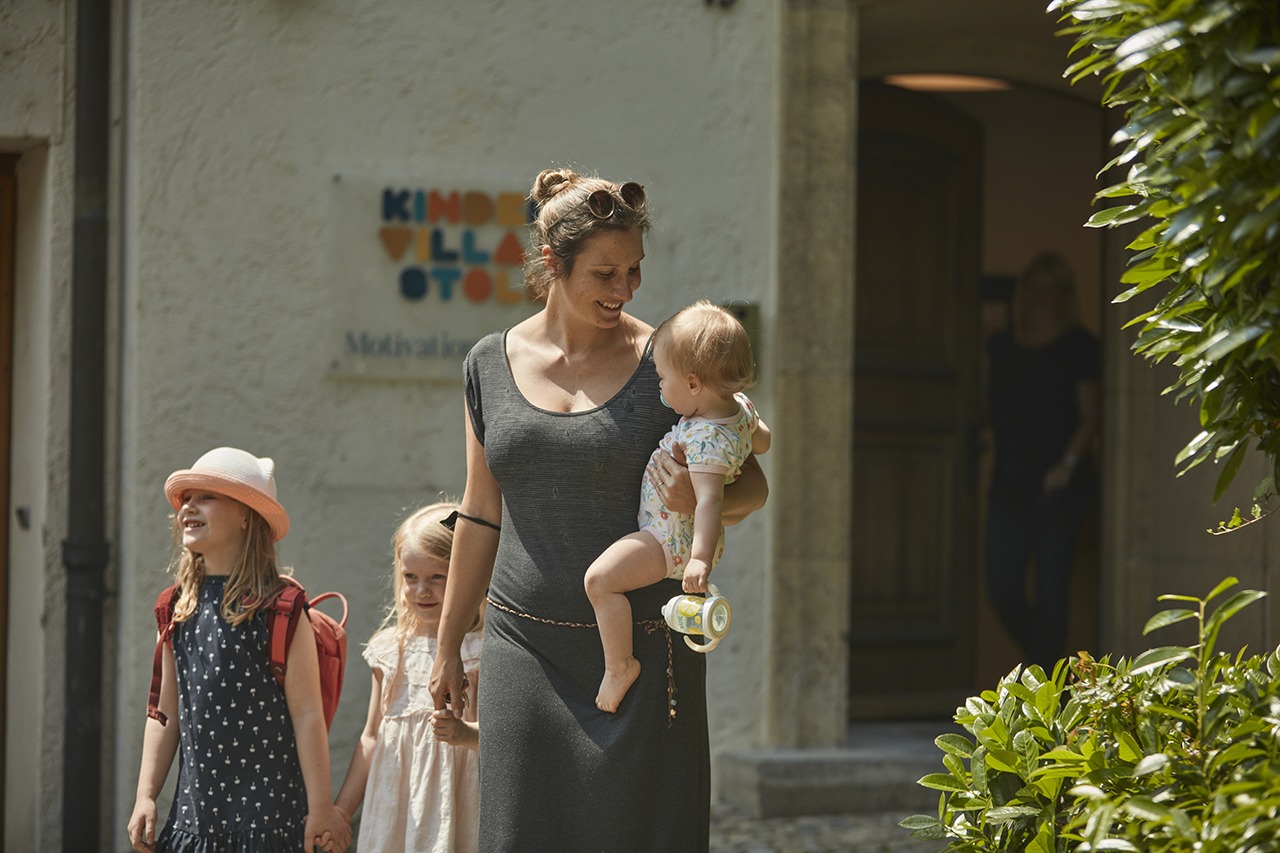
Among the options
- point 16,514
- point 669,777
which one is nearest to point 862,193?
point 16,514

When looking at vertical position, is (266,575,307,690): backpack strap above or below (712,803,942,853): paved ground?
above

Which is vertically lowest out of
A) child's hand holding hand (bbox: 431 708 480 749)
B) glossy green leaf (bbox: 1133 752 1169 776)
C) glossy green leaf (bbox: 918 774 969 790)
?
child's hand holding hand (bbox: 431 708 480 749)

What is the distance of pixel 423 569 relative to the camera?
11.3 feet

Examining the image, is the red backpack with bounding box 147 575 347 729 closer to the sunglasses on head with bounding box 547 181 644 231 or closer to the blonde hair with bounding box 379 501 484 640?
the blonde hair with bounding box 379 501 484 640

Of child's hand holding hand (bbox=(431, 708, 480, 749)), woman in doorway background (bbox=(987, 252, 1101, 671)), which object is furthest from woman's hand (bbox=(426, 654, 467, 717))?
woman in doorway background (bbox=(987, 252, 1101, 671))

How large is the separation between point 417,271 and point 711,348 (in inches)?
118

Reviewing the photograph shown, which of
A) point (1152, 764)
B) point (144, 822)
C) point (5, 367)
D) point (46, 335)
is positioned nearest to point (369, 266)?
point (46, 335)

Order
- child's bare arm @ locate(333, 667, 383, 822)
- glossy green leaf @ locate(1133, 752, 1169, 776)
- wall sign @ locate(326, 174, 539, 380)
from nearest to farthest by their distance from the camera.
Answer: glossy green leaf @ locate(1133, 752, 1169, 776)
child's bare arm @ locate(333, 667, 383, 822)
wall sign @ locate(326, 174, 539, 380)

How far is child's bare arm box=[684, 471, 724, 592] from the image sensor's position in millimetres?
2471

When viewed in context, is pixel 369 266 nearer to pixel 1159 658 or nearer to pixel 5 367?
pixel 5 367

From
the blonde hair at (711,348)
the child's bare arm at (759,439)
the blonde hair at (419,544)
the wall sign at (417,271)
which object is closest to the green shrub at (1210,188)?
the blonde hair at (711,348)

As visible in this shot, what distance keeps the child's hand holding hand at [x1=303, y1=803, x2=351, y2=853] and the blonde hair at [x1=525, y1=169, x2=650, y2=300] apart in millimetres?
1338

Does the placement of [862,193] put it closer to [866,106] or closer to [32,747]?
[866,106]

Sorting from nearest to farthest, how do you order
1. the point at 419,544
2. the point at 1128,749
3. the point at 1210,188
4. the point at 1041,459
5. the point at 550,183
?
the point at 1210,188, the point at 1128,749, the point at 550,183, the point at 419,544, the point at 1041,459
